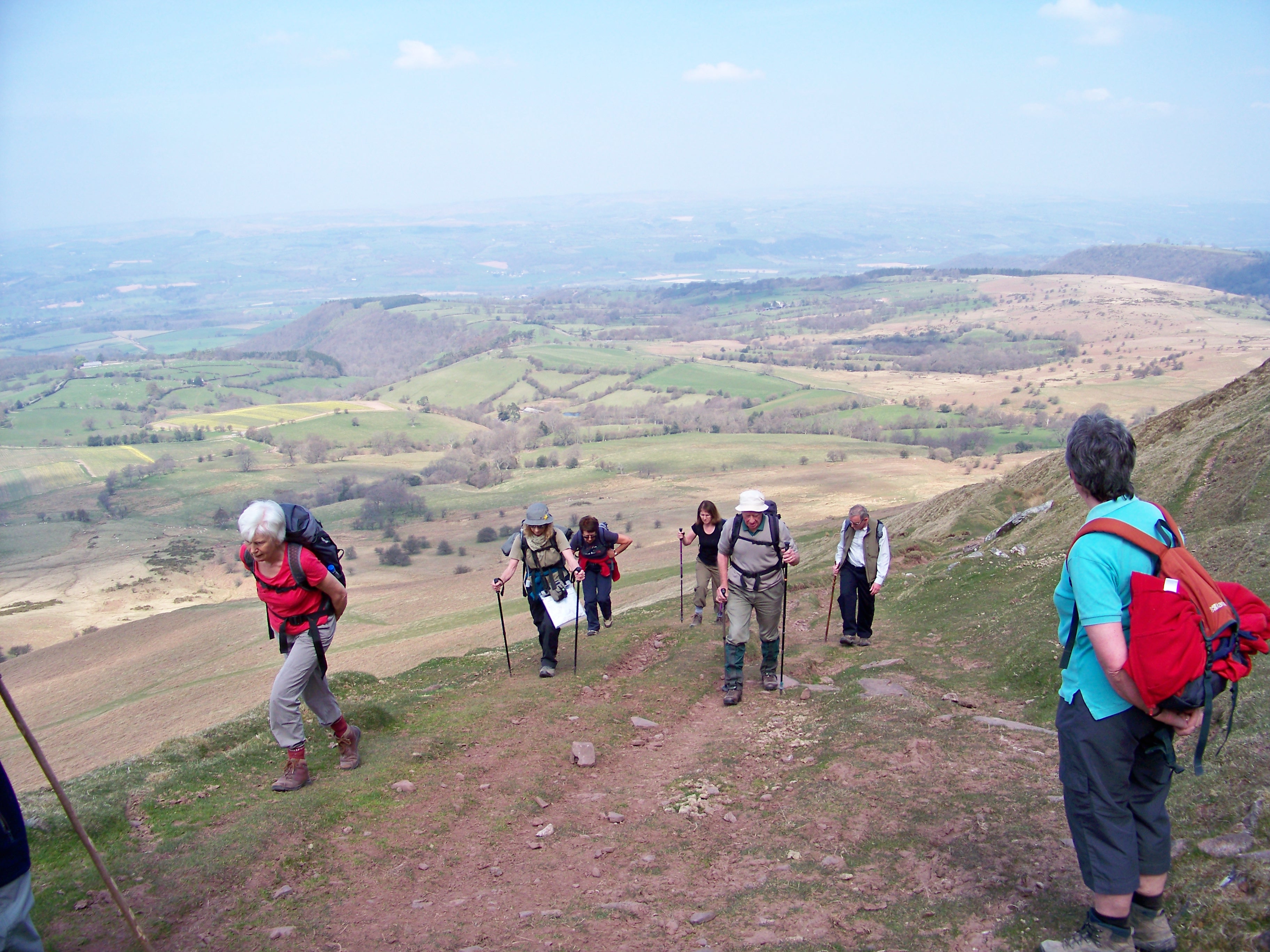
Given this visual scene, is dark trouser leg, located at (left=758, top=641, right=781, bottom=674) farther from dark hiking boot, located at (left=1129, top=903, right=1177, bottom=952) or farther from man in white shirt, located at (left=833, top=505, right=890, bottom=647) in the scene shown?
dark hiking boot, located at (left=1129, top=903, right=1177, bottom=952)

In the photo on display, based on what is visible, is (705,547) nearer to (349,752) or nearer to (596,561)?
(596,561)

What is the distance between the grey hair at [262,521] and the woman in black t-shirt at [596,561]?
6.82 m

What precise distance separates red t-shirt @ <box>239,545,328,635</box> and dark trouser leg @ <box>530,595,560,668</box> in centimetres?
433

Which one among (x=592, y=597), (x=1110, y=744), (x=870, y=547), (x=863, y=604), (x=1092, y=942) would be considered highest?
(x=1110, y=744)

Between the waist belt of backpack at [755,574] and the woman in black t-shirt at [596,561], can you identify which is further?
the woman in black t-shirt at [596,561]

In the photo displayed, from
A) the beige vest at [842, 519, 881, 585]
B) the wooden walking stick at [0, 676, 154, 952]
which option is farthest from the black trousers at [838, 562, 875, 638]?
the wooden walking stick at [0, 676, 154, 952]

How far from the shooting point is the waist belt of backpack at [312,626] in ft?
23.5

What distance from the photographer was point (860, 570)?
12625 millimetres

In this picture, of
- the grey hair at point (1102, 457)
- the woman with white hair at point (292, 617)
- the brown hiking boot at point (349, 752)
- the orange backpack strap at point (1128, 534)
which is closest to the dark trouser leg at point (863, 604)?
the brown hiking boot at point (349, 752)

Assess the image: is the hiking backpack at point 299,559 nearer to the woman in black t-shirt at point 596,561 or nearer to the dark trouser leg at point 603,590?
the woman in black t-shirt at point 596,561

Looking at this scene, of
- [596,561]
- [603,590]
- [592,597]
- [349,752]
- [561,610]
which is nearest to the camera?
[349,752]


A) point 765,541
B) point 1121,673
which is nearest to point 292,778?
point 765,541

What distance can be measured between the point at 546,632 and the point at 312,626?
15.0 feet

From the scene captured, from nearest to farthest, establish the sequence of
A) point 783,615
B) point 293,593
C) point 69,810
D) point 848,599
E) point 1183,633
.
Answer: point 1183,633 → point 69,810 → point 293,593 → point 783,615 → point 848,599
